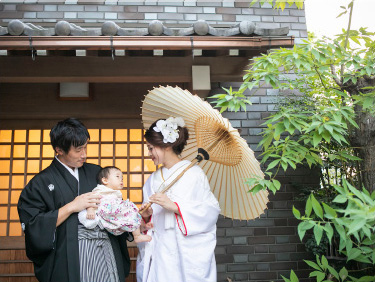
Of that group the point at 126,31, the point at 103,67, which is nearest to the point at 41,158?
the point at 103,67

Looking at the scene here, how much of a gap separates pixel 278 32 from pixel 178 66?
1252mm

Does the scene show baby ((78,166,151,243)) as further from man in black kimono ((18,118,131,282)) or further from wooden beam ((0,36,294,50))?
wooden beam ((0,36,294,50))

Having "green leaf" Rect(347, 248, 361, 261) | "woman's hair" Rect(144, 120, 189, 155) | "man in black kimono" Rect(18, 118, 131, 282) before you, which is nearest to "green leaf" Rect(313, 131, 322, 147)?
"green leaf" Rect(347, 248, 361, 261)

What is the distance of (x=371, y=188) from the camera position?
4.37 metres

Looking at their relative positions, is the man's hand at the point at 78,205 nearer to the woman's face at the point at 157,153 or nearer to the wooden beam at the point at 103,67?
the woman's face at the point at 157,153

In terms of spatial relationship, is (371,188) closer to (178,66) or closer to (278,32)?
(278,32)

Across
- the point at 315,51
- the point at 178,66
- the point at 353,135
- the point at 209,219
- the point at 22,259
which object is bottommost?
the point at 22,259

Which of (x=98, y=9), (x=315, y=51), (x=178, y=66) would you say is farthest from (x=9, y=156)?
(x=315, y=51)

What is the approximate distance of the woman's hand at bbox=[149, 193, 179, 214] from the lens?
325 cm

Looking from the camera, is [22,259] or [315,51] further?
[22,259]

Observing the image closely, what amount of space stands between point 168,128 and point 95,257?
113cm

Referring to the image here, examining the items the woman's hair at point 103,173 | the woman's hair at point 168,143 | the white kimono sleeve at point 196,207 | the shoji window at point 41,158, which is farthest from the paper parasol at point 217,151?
the shoji window at point 41,158

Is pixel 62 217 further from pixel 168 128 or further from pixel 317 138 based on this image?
pixel 317 138

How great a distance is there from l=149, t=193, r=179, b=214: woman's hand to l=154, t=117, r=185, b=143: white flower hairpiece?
0.45 metres
